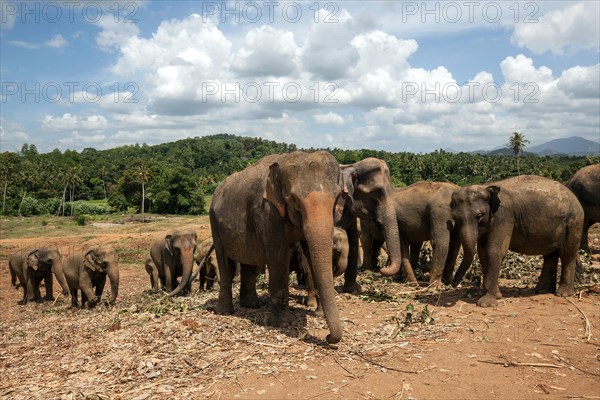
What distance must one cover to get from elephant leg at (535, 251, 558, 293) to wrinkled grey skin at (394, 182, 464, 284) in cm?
228

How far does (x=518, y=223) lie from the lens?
10.3 meters

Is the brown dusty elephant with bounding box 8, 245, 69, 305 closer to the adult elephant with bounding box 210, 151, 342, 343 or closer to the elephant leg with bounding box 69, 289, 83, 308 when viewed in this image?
the elephant leg with bounding box 69, 289, 83, 308

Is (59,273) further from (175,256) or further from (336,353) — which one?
(336,353)

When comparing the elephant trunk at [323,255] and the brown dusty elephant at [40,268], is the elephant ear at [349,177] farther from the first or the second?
the brown dusty elephant at [40,268]

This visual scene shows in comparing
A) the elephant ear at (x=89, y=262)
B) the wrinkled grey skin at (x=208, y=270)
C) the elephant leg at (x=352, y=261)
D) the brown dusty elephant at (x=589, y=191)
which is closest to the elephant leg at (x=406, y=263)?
the elephant leg at (x=352, y=261)

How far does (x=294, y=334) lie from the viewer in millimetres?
7828

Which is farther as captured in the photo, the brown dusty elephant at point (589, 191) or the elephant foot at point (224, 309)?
the brown dusty elephant at point (589, 191)

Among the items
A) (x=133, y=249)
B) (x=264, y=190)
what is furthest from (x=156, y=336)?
(x=133, y=249)

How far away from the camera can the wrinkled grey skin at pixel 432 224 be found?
40.3ft

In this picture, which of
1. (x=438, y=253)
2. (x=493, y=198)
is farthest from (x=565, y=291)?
(x=438, y=253)

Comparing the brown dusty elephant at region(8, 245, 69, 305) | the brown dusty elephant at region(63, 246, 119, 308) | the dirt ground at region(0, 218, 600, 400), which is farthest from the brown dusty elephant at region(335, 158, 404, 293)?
the brown dusty elephant at region(8, 245, 69, 305)

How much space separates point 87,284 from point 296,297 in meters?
8.54

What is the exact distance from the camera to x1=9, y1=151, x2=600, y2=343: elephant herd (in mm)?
7137

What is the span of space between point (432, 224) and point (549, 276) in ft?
10.0
